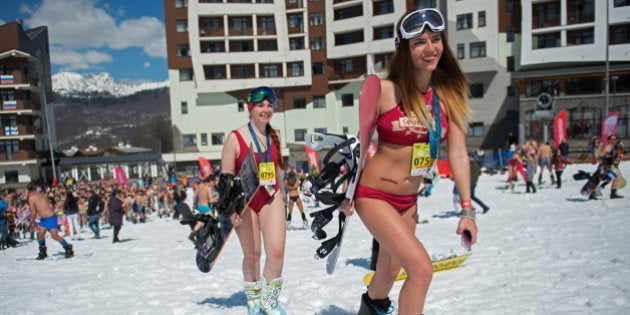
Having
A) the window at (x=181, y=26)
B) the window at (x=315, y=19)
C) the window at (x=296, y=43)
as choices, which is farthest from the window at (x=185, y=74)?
the window at (x=315, y=19)

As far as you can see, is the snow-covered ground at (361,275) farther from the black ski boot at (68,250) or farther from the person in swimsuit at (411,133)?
the person in swimsuit at (411,133)

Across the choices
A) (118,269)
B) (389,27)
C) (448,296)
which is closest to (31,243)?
(118,269)

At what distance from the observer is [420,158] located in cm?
311

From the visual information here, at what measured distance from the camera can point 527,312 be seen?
13.5ft

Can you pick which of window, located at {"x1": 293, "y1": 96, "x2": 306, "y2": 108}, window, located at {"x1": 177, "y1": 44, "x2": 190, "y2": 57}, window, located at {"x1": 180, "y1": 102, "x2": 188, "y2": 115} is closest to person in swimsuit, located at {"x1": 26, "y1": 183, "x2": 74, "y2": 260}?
window, located at {"x1": 293, "y1": 96, "x2": 306, "y2": 108}

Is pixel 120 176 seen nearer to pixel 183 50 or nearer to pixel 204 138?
pixel 204 138

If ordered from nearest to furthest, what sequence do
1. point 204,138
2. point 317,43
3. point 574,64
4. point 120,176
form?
point 120,176 < point 574,64 < point 317,43 < point 204,138

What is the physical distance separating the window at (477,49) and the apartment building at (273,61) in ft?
A: 26.7

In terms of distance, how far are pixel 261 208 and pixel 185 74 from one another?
48.3 meters

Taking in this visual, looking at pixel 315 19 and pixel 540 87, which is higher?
pixel 315 19

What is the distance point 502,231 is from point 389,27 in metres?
39.3

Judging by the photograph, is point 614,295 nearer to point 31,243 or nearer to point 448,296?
point 448,296

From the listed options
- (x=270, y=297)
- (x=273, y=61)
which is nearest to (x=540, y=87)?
(x=273, y=61)

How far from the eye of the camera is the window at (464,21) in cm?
4206
